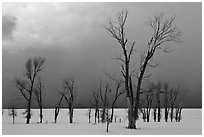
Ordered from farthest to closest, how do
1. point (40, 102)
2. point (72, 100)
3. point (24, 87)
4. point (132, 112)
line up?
1. point (72, 100)
2. point (40, 102)
3. point (24, 87)
4. point (132, 112)

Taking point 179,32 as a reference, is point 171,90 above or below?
below

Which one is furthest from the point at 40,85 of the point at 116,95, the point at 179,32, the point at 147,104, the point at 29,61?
the point at 179,32

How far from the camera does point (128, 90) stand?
23.7 meters

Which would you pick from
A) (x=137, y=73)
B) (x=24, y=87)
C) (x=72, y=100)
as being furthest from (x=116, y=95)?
(x=137, y=73)

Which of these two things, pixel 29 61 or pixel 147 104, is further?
pixel 147 104

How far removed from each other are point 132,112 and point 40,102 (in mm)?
25088

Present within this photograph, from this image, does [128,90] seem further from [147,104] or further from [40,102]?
[147,104]

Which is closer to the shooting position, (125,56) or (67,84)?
(125,56)

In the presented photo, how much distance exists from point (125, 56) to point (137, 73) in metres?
1.94

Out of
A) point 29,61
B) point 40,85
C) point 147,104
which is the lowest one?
point 147,104

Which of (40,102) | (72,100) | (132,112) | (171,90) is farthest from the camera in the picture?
(171,90)

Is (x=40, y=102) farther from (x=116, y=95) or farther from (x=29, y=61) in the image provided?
(x=116, y=95)

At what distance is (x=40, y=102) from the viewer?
146ft

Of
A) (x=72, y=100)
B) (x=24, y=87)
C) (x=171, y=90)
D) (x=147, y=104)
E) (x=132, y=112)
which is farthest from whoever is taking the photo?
(x=171, y=90)
